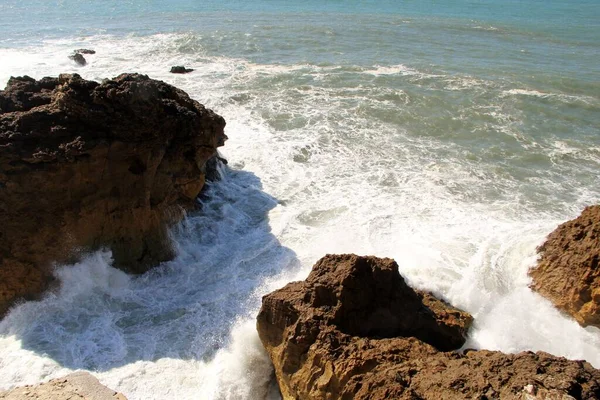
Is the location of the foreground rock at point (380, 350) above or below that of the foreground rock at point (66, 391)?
above

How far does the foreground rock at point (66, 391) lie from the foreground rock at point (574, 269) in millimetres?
7341

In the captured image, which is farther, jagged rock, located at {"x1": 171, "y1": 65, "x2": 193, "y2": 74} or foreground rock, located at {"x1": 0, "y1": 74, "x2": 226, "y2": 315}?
jagged rock, located at {"x1": 171, "y1": 65, "x2": 193, "y2": 74}

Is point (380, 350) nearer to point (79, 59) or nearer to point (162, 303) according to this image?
point (162, 303)

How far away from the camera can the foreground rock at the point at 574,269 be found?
7.96 m

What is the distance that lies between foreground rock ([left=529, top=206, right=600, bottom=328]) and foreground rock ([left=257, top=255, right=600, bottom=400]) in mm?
1777

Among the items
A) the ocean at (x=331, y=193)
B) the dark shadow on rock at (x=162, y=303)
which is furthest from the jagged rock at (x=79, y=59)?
the dark shadow on rock at (x=162, y=303)

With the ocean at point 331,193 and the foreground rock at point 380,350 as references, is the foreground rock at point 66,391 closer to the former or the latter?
the ocean at point 331,193

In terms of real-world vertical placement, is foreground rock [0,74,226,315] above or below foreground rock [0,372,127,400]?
above

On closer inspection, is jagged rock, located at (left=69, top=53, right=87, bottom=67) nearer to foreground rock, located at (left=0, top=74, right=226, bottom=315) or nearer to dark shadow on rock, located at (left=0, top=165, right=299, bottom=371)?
foreground rock, located at (left=0, top=74, right=226, bottom=315)

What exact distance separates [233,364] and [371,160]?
8432mm

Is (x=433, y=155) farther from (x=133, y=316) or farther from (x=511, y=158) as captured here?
(x=133, y=316)

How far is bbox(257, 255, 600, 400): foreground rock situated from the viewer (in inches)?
199

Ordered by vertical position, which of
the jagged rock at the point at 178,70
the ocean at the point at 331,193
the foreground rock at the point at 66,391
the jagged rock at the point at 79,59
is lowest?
the foreground rock at the point at 66,391

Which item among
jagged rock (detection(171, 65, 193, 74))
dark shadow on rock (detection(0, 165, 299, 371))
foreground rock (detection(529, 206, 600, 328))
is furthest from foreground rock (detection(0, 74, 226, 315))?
jagged rock (detection(171, 65, 193, 74))
